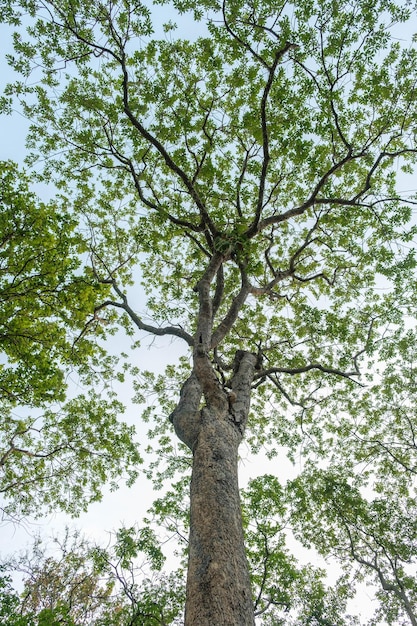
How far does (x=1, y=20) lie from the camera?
6.74m

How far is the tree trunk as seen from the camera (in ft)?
9.17

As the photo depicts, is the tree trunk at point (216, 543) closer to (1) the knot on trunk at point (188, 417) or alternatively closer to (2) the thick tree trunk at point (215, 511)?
(2) the thick tree trunk at point (215, 511)

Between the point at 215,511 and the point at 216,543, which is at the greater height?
the point at 215,511

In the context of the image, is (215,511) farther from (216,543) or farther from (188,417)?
(188,417)

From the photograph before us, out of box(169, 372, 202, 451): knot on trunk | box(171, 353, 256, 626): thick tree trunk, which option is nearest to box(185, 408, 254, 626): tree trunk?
box(171, 353, 256, 626): thick tree trunk

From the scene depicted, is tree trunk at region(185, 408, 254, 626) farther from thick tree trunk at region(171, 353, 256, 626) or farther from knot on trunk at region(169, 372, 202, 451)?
knot on trunk at region(169, 372, 202, 451)

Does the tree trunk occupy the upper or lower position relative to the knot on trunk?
lower

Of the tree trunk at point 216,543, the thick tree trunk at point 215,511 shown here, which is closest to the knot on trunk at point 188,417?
the thick tree trunk at point 215,511

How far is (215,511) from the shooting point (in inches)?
141

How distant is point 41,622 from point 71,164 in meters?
9.49

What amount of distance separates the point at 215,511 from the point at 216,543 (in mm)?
336

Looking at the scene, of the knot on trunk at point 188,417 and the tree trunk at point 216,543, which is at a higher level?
the knot on trunk at point 188,417

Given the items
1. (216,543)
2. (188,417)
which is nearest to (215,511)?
(216,543)

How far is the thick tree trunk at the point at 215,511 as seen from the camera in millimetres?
2832
